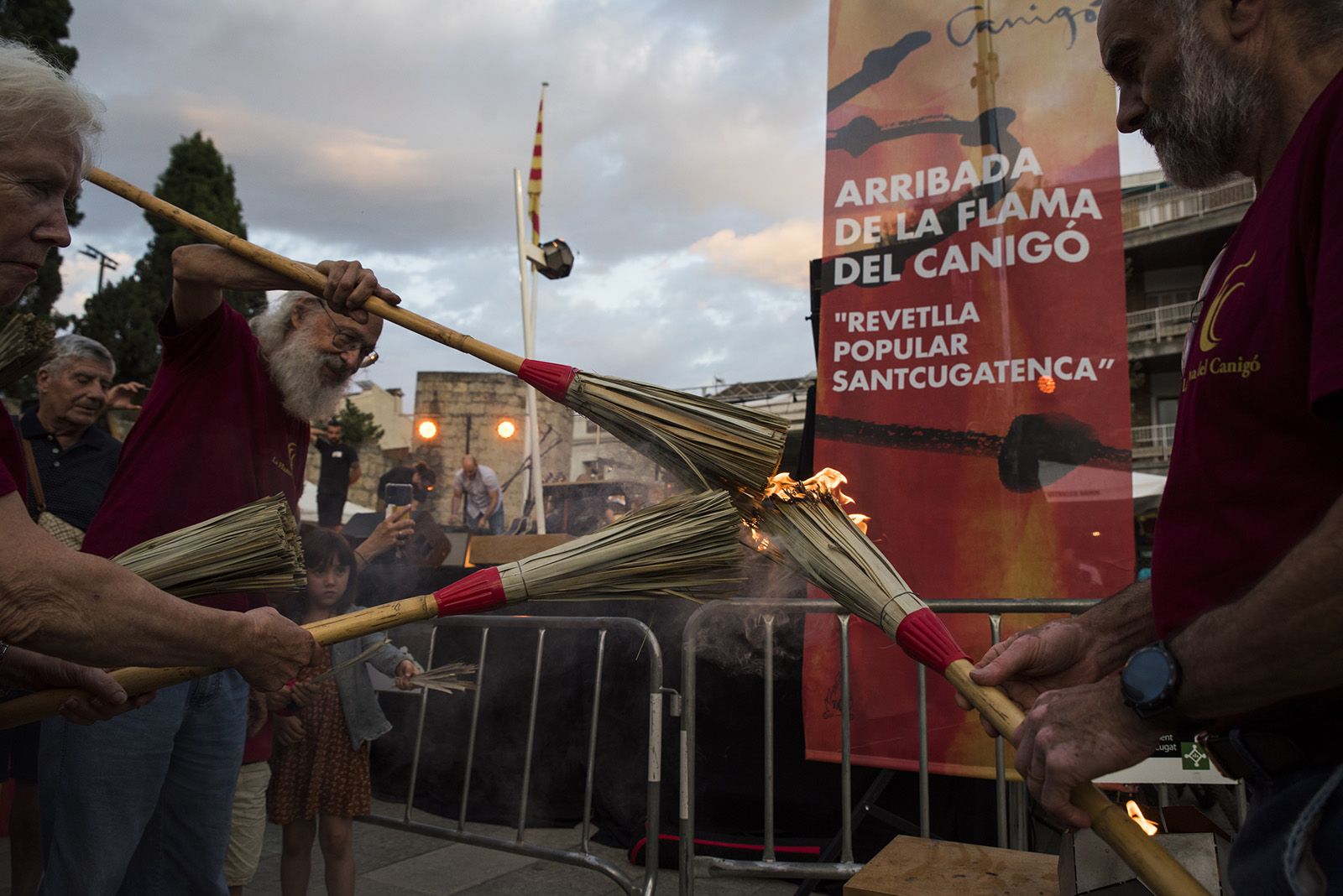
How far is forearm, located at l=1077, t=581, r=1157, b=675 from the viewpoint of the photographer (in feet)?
5.75

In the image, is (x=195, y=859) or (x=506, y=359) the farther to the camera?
(x=195, y=859)

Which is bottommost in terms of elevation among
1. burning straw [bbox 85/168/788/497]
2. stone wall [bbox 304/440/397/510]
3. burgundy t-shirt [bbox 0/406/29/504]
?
burgundy t-shirt [bbox 0/406/29/504]

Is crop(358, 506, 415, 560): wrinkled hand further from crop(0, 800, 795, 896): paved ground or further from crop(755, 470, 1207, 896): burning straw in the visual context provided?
crop(755, 470, 1207, 896): burning straw

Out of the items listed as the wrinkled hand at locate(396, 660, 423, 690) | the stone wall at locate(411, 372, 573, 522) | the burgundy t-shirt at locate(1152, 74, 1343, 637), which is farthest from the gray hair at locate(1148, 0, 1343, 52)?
the stone wall at locate(411, 372, 573, 522)

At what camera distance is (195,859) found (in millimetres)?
2475

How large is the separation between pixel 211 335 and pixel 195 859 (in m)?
1.50

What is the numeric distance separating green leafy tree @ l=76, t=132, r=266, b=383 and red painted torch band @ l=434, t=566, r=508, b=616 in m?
16.3

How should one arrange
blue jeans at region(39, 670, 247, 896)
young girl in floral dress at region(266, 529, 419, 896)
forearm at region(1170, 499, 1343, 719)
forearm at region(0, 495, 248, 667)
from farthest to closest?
1. young girl in floral dress at region(266, 529, 419, 896)
2. blue jeans at region(39, 670, 247, 896)
3. forearm at region(0, 495, 248, 667)
4. forearm at region(1170, 499, 1343, 719)

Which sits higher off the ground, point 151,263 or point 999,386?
point 151,263

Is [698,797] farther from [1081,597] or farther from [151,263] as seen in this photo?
[151,263]

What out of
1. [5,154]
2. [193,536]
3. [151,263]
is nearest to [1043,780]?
[193,536]

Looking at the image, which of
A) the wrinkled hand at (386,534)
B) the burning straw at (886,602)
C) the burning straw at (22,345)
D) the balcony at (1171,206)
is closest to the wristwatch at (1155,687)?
the burning straw at (886,602)

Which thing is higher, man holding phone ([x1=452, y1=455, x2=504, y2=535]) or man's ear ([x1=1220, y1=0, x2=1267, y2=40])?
man's ear ([x1=1220, y1=0, x2=1267, y2=40])

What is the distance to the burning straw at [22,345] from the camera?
8.56 feet
